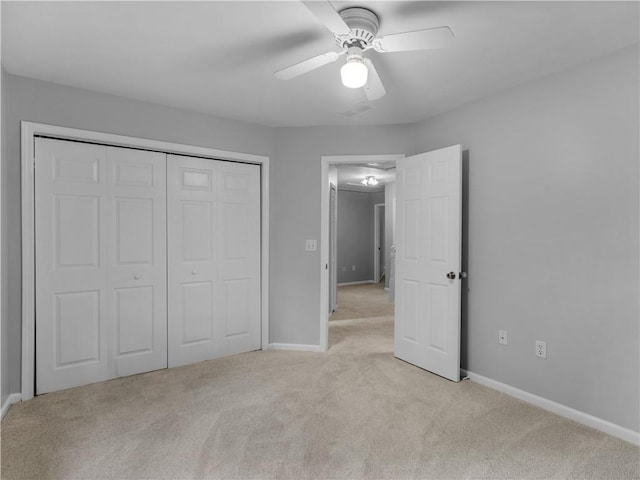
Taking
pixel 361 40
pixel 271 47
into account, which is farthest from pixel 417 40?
pixel 271 47

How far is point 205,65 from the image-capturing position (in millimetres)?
2518

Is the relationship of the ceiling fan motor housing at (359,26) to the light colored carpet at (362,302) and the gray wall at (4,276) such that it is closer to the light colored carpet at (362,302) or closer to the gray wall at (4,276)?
the gray wall at (4,276)

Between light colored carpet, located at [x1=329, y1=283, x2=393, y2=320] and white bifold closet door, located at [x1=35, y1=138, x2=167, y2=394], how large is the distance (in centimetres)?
278

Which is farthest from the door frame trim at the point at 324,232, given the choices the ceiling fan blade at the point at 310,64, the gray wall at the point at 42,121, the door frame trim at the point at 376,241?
the door frame trim at the point at 376,241

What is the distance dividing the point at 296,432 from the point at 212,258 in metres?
1.88

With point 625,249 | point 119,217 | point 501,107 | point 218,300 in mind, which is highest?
point 501,107

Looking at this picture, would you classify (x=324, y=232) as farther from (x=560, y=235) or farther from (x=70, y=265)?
(x=70, y=265)

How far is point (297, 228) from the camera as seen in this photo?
394cm

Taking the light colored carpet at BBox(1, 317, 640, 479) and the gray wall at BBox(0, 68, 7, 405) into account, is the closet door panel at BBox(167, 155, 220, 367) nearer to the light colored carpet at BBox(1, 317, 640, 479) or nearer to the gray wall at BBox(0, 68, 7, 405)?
the light colored carpet at BBox(1, 317, 640, 479)

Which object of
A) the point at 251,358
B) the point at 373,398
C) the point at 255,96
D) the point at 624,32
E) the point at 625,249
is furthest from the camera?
the point at 251,358

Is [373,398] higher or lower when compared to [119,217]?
lower

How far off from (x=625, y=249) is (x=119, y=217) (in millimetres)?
3568

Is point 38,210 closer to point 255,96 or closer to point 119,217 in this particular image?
point 119,217

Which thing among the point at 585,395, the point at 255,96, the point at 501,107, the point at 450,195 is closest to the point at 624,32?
the point at 501,107
